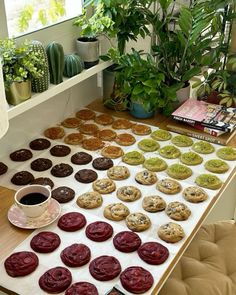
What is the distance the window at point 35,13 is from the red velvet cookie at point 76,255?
0.68m

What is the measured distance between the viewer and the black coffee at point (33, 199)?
3.55ft

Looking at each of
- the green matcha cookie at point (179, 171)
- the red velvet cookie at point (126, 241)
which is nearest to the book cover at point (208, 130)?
the green matcha cookie at point (179, 171)

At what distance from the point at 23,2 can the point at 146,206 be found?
765 mm

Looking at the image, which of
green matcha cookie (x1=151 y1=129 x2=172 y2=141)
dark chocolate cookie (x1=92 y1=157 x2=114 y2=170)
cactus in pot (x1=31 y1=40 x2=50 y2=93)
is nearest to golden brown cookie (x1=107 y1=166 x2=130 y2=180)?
dark chocolate cookie (x1=92 y1=157 x2=114 y2=170)

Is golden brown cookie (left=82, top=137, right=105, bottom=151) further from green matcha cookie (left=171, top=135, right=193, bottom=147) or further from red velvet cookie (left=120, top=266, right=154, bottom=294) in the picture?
red velvet cookie (left=120, top=266, right=154, bottom=294)

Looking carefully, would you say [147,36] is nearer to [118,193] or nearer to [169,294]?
[118,193]

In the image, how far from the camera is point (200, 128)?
4.88ft

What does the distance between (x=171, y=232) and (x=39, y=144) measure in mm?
585

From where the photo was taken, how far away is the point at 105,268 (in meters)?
0.94

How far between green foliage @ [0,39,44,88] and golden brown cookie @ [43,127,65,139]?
0.29m

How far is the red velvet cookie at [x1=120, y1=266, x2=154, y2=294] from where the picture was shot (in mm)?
901

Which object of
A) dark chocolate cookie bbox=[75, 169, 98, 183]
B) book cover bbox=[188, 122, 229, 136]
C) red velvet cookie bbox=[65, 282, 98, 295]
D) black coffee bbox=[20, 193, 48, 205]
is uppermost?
black coffee bbox=[20, 193, 48, 205]

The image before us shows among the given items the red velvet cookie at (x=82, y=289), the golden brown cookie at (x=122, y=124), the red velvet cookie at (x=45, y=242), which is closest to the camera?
the red velvet cookie at (x=82, y=289)

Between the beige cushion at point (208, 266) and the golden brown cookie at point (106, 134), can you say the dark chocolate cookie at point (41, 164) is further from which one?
the beige cushion at point (208, 266)
